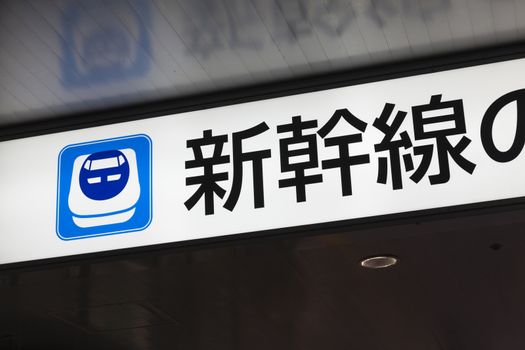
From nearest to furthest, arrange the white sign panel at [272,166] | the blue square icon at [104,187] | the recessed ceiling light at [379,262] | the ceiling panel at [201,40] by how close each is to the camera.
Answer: the ceiling panel at [201,40] → the white sign panel at [272,166] → the blue square icon at [104,187] → the recessed ceiling light at [379,262]

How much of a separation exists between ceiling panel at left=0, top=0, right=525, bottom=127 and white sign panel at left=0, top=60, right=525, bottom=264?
0.16 m

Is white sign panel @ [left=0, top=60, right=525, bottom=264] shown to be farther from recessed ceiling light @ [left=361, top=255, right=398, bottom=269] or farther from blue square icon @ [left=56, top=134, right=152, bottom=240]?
recessed ceiling light @ [left=361, top=255, right=398, bottom=269]

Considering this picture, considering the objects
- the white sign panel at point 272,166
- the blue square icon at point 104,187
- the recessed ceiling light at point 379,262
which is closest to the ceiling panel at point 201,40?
the white sign panel at point 272,166

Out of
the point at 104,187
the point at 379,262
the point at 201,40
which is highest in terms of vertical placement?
the point at 201,40

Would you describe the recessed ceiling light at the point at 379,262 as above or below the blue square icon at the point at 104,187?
below

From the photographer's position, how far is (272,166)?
452 centimetres

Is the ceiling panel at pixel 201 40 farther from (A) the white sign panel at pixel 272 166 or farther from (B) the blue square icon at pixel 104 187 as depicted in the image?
(B) the blue square icon at pixel 104 187

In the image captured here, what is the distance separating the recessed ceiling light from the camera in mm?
5566

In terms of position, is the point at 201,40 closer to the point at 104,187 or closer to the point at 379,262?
the point at 104,187

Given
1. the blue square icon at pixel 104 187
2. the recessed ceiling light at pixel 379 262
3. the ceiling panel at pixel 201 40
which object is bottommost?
the recessed ceiling light at pixel 379 262

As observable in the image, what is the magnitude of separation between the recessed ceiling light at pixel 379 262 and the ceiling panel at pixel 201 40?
1.45 m

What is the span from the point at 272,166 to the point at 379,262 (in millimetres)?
1427

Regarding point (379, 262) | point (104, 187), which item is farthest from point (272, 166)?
point (379, 262)

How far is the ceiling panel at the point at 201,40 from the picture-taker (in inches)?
165
